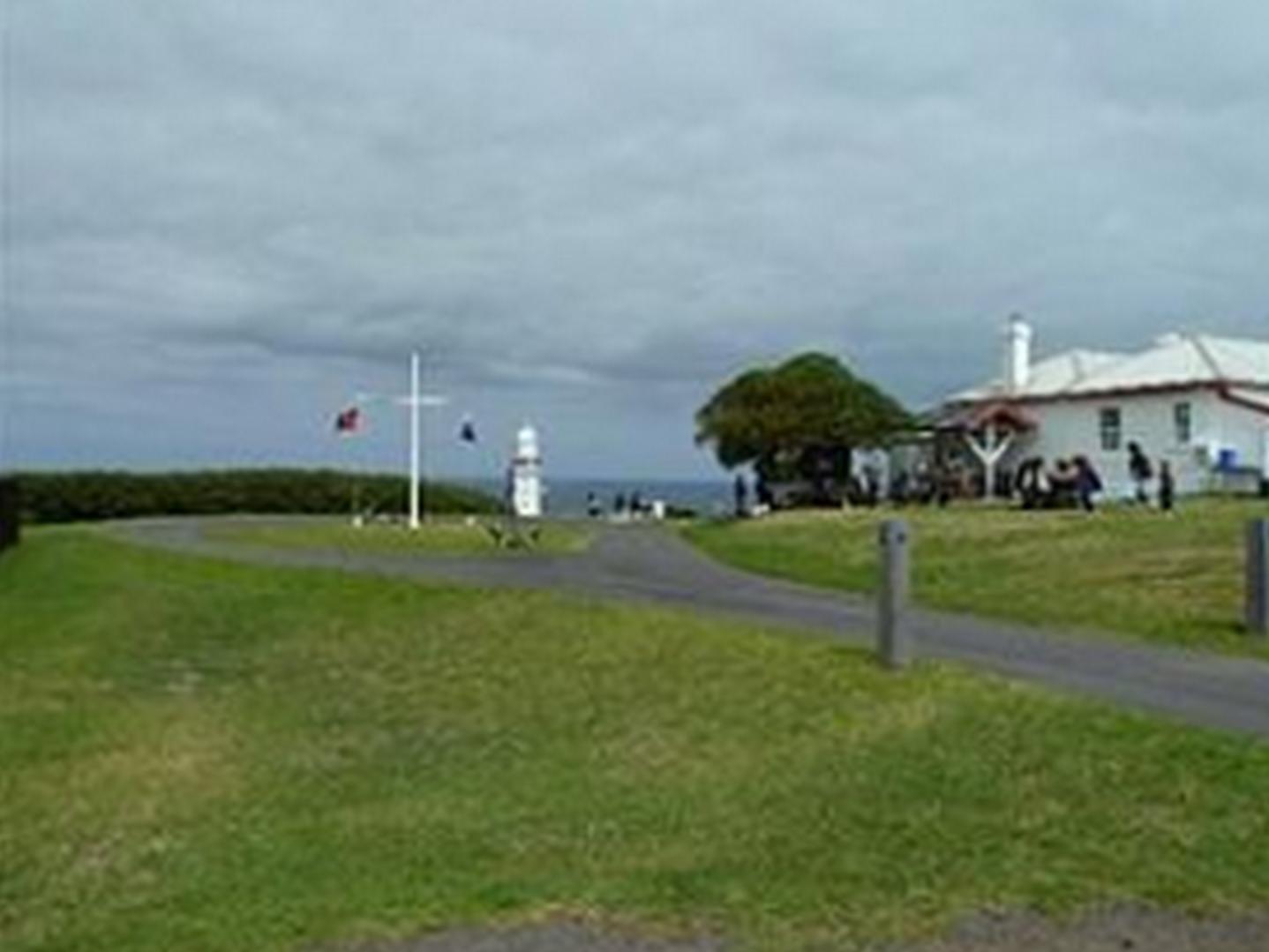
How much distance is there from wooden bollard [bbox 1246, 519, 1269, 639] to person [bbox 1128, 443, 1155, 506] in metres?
32.6

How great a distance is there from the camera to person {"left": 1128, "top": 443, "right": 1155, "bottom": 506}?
2040 inches

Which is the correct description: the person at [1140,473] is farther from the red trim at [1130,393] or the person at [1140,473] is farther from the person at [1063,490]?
the person at [1063,490]

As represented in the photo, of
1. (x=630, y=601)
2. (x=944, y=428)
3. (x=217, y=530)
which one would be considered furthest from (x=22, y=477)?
(x=630, y=601)

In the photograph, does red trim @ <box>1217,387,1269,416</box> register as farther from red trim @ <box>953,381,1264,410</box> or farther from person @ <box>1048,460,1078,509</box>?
person @ <box>1048,460,1078,509</box>

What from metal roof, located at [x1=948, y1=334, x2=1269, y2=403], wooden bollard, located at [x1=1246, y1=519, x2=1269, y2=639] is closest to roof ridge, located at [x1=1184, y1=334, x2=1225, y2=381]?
metal roof, located at [x1=948, y1=334, x2=1269, y2=403]

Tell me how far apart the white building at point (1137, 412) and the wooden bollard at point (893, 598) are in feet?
129

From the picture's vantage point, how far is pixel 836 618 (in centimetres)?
2053

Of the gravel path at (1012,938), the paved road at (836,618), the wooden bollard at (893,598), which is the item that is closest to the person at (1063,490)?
the paved road at (836,618)

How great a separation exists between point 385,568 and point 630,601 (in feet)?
23.6

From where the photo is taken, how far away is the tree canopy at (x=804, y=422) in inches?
2552

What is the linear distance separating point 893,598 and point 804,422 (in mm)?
49587

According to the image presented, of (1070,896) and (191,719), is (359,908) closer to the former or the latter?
(1070,896)

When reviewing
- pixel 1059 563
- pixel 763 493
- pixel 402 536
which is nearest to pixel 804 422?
pixel 763 493

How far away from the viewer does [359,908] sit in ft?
30.7
